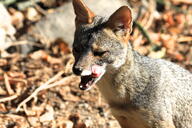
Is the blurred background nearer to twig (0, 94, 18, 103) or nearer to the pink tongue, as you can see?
twig (0, 94, 18, 103)

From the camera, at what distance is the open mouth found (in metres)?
4.77

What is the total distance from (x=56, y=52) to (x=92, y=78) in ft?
10.7

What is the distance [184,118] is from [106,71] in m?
1.02

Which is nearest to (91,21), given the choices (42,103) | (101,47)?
(101,47)

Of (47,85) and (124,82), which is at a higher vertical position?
(124,82)

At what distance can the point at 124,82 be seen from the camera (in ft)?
16.9

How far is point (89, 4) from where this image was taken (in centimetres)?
838

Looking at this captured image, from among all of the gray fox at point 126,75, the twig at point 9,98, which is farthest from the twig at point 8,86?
the gray fox at point 126,75

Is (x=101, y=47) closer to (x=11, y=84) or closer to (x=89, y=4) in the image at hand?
(x=11, y=84)

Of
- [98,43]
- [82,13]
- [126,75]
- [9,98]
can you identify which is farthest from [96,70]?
[9,98]

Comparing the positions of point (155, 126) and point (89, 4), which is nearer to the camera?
point (155, 126)

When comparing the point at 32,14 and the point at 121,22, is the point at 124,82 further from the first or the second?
the point at 32,14

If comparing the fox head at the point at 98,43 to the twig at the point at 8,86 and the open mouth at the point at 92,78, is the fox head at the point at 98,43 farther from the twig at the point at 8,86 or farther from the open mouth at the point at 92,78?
the twig at the point at 8,86

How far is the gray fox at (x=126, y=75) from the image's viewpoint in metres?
4.82
